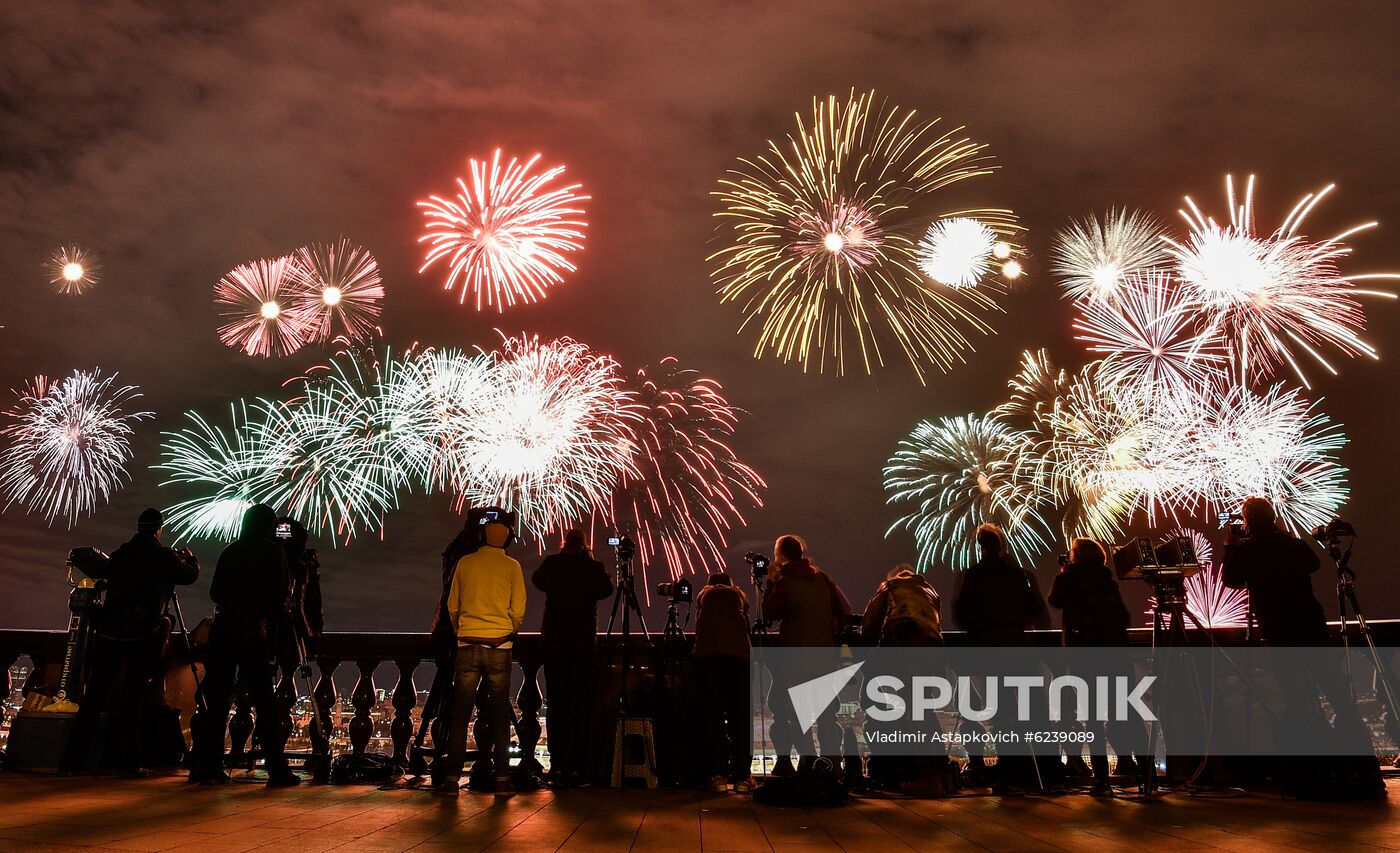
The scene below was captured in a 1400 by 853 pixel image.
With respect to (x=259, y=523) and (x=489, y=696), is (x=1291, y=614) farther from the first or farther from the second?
(x=259, y=523)

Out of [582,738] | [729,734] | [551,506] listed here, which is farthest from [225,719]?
[551,506]

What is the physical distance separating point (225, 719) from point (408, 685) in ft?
5.95

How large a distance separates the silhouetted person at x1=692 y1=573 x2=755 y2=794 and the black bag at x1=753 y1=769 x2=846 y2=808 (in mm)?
1080

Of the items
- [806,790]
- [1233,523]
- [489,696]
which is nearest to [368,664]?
[489,696]

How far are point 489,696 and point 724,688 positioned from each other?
2.07m

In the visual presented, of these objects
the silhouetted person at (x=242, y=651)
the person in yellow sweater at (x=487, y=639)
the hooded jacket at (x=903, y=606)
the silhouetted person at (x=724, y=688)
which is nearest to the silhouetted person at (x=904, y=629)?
the hooded jacket at (x=903, y=606)

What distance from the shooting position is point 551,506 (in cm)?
1970

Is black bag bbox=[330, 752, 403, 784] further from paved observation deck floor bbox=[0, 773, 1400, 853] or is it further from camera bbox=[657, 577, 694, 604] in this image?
camera bbox=[657, 577, 694, 604]

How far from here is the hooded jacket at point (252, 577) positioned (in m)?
7.42

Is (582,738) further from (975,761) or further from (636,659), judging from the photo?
(975,761)

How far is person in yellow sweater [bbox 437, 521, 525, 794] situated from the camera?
7215mm

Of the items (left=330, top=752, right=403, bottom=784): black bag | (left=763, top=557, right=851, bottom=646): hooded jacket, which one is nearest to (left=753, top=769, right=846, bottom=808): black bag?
(left=763, top=557, right=851, bottom=646): hooded jacket

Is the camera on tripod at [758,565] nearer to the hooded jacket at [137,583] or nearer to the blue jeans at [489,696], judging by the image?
the blue jeans at [489,696]

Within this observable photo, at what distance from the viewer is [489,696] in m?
7.41
